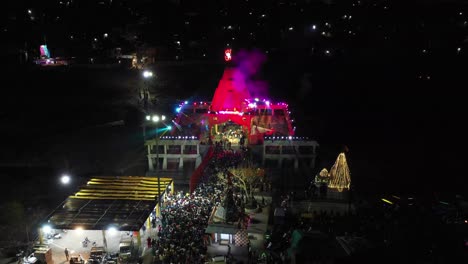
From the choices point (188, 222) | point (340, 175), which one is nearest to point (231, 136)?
point (340, 175)

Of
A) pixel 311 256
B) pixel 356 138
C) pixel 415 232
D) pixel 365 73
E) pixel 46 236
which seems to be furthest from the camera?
pixel 365 73

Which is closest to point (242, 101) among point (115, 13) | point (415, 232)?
point (415, 232)

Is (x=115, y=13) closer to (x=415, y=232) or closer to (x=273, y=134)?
(x=273, y=134)

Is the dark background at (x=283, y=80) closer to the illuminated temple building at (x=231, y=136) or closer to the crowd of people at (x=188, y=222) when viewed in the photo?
the illuminated temple building at (x=231, y=136)

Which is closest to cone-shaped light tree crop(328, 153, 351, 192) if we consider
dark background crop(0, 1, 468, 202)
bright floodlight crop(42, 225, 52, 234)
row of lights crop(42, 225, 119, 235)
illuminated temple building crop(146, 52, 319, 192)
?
dark background crop(0, 1, 468, 202)

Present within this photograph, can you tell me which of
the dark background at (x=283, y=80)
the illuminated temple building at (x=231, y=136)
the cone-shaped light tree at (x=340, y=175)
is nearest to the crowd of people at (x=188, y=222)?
the illuminated temple building at (x=231, y=136)

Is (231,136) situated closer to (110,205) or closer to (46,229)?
(110,205)
